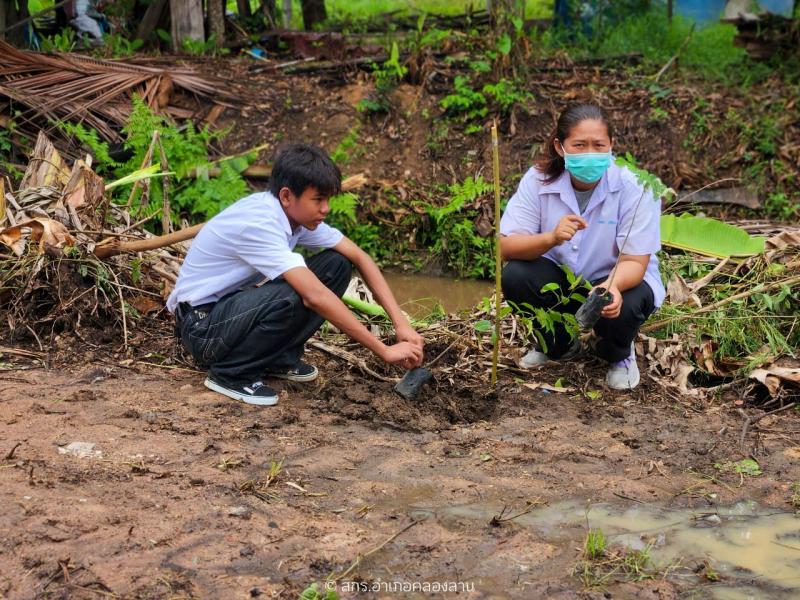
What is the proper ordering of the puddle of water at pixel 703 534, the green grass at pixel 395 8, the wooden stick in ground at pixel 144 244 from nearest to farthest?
1. the puddle of water at pixel 703 534
2. the wooden stick in ground at pixel 144 244
3. the green grass at pixel 395 8

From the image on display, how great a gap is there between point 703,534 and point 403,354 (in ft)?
4.55

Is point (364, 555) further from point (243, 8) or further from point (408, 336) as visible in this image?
point (243, 8)

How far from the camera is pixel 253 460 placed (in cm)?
333

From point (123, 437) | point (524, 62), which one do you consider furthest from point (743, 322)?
point (524, 62)

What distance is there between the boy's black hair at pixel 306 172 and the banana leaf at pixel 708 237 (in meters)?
2.26

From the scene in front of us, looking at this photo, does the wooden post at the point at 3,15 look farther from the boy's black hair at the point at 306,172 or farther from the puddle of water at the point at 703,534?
the puddle of water at the point at 703,534

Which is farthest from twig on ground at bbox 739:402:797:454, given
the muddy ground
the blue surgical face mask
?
the blue surgical face mask

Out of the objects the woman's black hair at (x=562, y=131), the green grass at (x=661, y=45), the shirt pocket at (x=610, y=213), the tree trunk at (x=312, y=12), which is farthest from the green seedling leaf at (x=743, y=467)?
the tree trunk at (x=312, y=12)

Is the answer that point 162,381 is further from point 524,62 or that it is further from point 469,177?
point 524,62

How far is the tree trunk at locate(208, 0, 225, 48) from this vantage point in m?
9.24

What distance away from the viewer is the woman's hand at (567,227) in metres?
3.84

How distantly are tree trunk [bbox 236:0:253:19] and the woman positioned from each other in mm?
6439

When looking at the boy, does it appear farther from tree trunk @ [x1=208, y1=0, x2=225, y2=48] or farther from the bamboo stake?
tree trunk @ [x1=208, y1=0, x2=225, y2=48]

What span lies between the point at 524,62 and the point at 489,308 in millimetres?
4281
